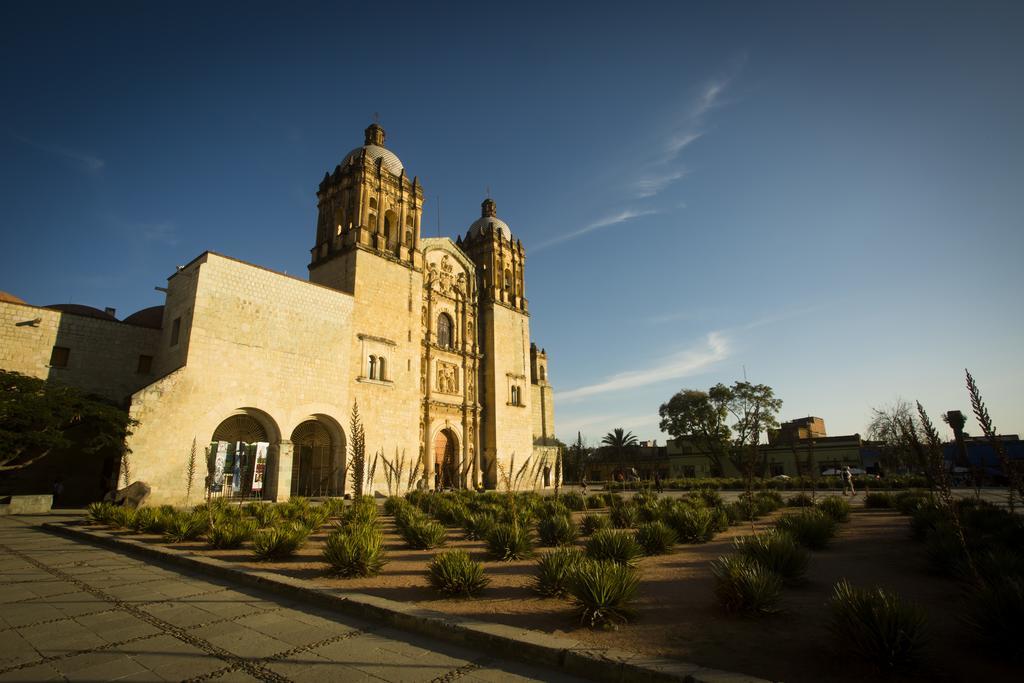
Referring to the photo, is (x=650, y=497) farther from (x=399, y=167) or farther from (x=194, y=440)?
(x=399, y=167)

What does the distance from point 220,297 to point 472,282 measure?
16760 millimetres

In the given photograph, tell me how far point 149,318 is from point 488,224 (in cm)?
2172

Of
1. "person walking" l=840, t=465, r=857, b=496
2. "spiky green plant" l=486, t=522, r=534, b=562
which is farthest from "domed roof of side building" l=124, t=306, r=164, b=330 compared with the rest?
"person walking" l=840, t=465, r=857, b=496

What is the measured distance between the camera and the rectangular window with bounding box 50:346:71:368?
18.1 meters

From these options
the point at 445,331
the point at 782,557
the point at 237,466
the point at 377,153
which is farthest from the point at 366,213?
the point at 782,557

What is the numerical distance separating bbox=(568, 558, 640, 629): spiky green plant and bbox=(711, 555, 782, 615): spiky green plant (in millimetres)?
916

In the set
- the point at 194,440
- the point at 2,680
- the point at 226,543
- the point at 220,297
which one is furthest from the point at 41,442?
the point at 2,680

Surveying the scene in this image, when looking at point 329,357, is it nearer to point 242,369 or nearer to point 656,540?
point 242,369

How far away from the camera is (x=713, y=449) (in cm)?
4169

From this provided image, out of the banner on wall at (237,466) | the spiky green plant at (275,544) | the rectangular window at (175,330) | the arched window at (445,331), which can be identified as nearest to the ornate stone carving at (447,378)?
the arched window at (445,331)

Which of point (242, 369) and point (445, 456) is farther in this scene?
point (445, 456)

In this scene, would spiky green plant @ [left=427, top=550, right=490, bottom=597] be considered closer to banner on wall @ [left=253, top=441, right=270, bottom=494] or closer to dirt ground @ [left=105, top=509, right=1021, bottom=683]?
dirt ground @ [left=105, top=509, right=1021, bottom=683]

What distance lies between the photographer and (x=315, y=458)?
2331 cm

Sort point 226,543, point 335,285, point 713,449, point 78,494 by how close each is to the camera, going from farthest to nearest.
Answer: point 713,449, point 335,285, point 78,494, point 226,543
